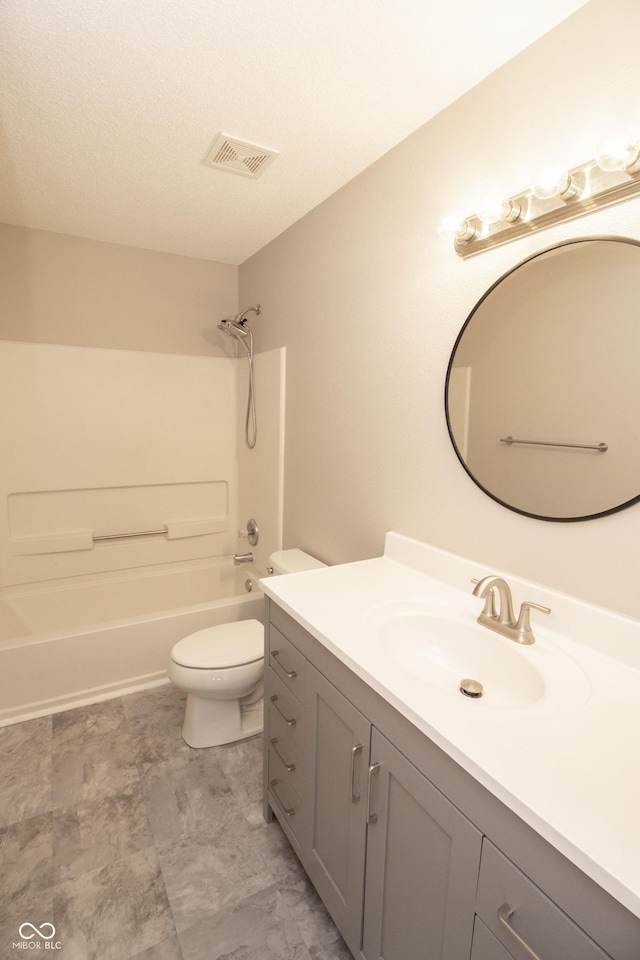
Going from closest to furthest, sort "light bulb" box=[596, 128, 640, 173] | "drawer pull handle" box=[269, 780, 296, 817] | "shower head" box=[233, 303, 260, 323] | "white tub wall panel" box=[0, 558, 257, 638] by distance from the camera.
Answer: "light bulb" box=[596, 128, 640, 173] < "drawer pull handle" box=[269, 780, 296, 817] < "white tub wall panel" box=[0, 558, 257, 638] < "shower head" box=[233, 303, 260, 323]

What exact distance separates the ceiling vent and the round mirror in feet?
3.40

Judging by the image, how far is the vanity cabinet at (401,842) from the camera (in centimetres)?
63

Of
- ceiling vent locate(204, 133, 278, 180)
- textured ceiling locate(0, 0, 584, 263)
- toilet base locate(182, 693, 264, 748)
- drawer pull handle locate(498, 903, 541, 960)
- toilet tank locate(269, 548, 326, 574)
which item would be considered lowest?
toilet base locate(182, 693, 264, 748)

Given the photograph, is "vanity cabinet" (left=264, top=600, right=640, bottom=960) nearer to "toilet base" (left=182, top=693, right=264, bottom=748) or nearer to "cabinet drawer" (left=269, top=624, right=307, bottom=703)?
"cabinet drawer" (left=269, top=624, right=307, bottom=703)

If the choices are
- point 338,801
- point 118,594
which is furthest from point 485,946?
point 118,594

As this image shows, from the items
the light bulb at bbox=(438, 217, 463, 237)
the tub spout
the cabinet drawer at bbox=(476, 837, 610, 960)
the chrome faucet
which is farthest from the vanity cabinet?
the tub spout

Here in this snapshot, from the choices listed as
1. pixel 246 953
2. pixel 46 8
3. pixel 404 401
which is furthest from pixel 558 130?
pixel 246 953

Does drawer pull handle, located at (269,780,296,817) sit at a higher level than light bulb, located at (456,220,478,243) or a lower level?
lower

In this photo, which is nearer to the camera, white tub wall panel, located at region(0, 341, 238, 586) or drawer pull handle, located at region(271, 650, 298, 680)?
drawer pull handle, located at region(271, 650, 298, 680)

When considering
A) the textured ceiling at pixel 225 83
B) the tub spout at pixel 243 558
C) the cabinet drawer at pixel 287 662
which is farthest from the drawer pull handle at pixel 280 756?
the textured ceiling at pixel 225 83

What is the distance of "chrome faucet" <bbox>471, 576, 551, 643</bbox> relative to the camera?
3.73ft

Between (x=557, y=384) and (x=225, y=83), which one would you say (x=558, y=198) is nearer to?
(x=557, y=384)

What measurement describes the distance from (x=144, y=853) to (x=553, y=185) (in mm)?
2263

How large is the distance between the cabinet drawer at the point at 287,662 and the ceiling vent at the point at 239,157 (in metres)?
1.68
